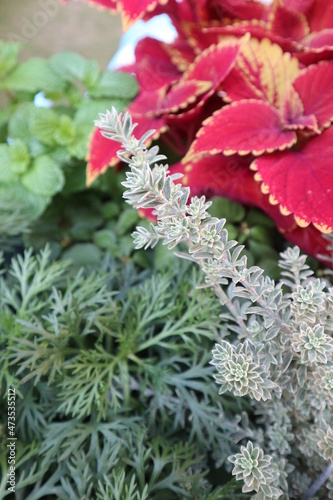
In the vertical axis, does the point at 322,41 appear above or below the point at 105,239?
above

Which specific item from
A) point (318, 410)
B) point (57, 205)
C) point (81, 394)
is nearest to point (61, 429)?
point (81, 394)

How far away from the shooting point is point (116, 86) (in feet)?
2.07

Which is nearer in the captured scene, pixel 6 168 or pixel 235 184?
pixel 235 184

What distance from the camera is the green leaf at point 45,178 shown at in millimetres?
585

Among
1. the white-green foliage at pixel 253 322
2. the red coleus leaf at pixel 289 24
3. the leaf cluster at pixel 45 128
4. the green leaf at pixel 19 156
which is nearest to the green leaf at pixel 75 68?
the leaf cluster at pixel 45 128

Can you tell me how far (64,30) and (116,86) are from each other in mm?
558

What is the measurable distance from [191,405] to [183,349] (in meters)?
0.06

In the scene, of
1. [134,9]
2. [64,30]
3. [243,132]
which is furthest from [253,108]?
[64,30]

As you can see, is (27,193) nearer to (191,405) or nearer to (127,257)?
(127,257)

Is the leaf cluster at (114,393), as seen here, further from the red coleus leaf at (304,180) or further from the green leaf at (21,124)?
the green leaf at (21,124)

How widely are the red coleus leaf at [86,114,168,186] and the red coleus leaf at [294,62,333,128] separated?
5.4 inches

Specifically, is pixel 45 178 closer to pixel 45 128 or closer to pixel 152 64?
pixel 45 128

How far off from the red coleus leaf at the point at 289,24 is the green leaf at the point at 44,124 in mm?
261

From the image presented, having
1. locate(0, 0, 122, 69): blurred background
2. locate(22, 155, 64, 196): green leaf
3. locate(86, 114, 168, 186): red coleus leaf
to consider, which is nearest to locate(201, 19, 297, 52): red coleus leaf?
locate(86, 114, 168, 186): red coleus leaf
